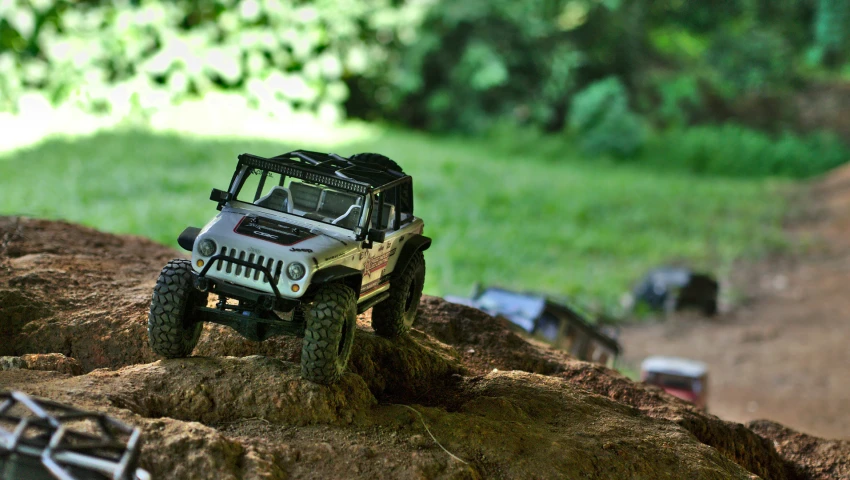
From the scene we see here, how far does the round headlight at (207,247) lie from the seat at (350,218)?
0.71 metres

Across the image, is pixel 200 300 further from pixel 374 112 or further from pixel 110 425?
pixel 374 112

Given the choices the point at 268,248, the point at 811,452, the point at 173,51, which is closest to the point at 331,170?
the point at 268,248

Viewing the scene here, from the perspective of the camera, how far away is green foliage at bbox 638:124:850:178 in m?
22.2

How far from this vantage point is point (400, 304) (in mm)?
5352

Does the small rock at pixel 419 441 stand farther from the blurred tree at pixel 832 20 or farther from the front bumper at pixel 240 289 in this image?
the blurred tree at pixel 832 20

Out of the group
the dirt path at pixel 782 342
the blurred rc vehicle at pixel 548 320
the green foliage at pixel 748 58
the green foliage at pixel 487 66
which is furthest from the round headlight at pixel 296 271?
the green foliage at pixel 748 58

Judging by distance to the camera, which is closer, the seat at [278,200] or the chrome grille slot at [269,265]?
the chrome grille slot at [269,265]

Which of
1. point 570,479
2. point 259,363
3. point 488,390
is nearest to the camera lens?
point 570,479

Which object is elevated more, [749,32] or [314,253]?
[749,32]

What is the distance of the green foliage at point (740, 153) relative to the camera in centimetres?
Result: 2219

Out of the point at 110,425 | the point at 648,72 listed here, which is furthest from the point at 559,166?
the point at 110,425

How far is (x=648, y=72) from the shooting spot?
2286 centimetres

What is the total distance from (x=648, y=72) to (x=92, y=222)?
50.3 feet

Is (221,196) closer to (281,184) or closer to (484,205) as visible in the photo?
(281,184)
